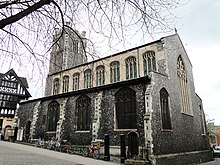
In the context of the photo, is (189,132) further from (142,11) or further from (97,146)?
(142,11)

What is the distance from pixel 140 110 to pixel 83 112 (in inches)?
248

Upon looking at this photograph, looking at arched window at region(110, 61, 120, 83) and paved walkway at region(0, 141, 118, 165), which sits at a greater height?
arched window at region(110, 61, 120, 83)

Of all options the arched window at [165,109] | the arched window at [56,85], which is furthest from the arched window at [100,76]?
the arched window at [165,109]

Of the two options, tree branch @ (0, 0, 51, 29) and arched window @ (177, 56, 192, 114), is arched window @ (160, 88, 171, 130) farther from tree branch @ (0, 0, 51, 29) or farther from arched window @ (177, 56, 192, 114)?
tree branch @ (0, 0, 51, 29)

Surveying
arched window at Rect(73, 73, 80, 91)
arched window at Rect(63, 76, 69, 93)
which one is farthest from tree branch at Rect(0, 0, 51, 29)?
arched window at Rect(63, 76, 69, 93)

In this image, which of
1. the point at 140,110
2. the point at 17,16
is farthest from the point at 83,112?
the point at 17,16

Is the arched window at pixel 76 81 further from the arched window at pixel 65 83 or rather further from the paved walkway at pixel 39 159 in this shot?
the paved walkway at pixel 39 159

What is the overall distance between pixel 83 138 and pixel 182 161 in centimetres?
804

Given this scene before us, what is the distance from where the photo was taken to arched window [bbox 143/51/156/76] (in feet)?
65.2

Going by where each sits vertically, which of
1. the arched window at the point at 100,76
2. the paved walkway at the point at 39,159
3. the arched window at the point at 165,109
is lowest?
the paved walkway at the point at 39,159

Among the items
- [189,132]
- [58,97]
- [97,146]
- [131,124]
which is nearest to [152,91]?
[131,124]

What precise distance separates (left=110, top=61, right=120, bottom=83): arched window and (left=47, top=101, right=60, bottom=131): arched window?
6.47 meters

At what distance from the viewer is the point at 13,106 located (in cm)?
3538

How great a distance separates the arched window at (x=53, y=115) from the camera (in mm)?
21664
